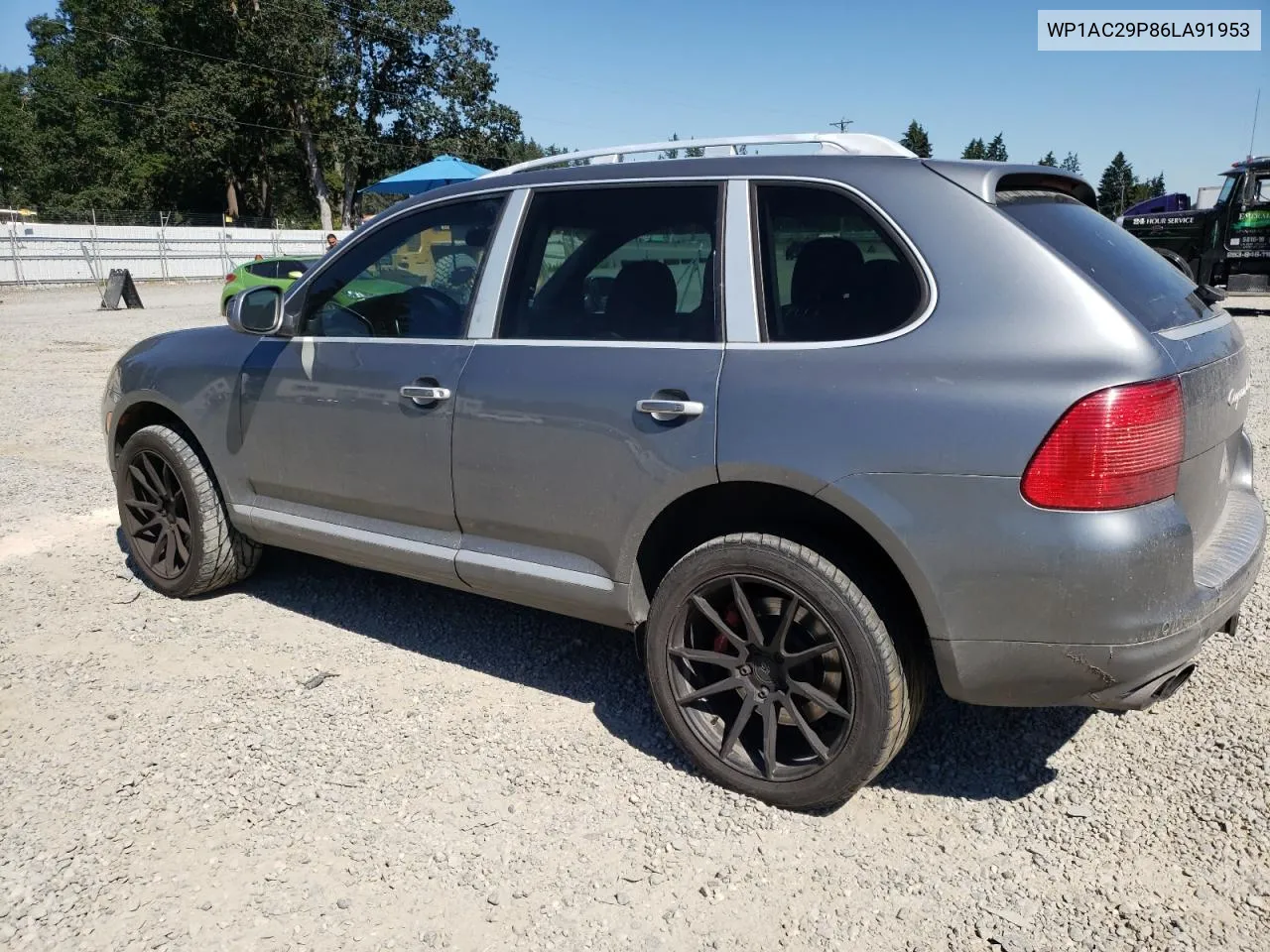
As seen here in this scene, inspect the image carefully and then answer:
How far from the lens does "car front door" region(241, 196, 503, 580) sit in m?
3.49

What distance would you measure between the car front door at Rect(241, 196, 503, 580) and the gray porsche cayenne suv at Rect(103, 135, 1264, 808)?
0.01 metres

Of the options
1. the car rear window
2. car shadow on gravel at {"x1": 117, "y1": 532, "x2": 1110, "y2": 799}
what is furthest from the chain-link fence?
the car rear window

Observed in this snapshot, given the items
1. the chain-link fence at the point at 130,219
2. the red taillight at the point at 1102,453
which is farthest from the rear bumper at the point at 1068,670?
the chain-link fence at the point at 130,219

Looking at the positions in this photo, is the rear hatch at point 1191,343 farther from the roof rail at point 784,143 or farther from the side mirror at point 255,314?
the side mirror at point 255,314

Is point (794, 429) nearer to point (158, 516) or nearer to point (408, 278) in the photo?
point (408, 278)

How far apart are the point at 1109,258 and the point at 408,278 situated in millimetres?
2426

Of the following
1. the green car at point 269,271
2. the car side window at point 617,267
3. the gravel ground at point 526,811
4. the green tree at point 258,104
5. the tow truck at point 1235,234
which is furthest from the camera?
the green tree at point 258,104

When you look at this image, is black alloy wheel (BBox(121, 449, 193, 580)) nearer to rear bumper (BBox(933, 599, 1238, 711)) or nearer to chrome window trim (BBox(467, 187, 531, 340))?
chrome window trim (BBox(467, 187, 531, 340))

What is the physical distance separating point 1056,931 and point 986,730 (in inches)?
39.0

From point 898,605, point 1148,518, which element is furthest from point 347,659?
point 1148,518

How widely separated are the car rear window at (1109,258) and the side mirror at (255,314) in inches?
107

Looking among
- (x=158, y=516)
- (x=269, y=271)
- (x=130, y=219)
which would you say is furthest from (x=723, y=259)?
(x=130, y=219)

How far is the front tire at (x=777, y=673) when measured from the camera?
268cm

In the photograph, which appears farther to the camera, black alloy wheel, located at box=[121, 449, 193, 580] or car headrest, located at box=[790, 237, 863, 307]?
black alloy wheel, located at box=[121, 449, 193, 580]
